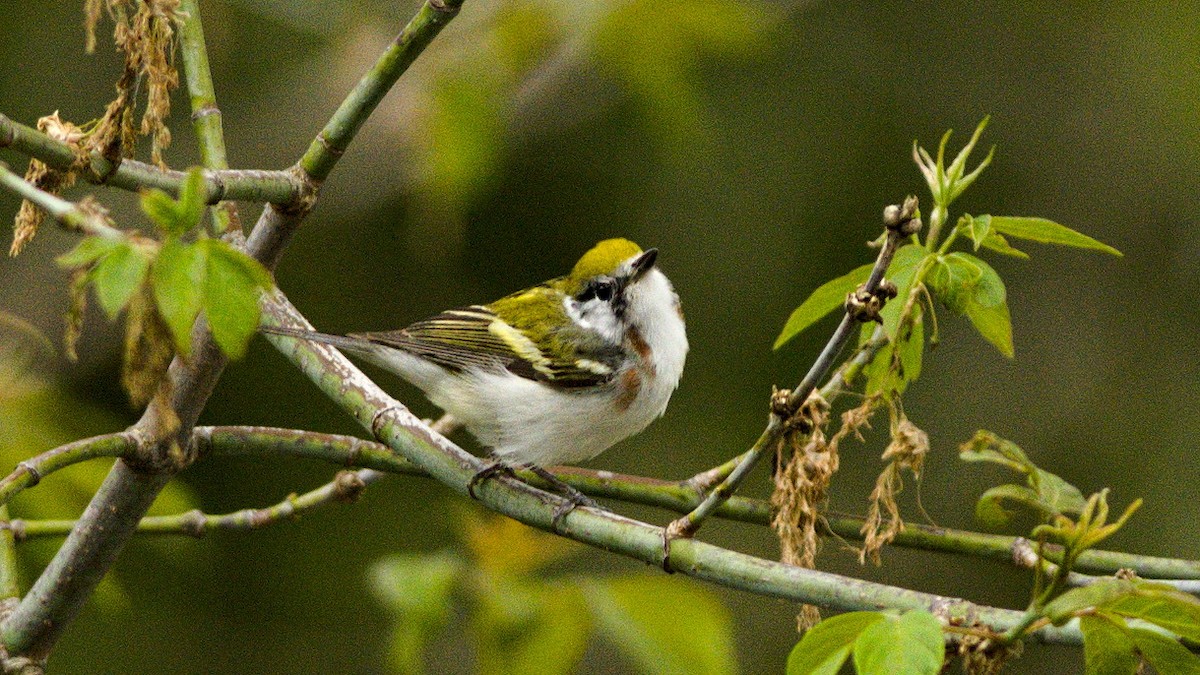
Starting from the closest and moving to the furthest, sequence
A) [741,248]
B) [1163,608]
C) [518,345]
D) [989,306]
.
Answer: [1163,608], [989,306], [518,345], [741,248]

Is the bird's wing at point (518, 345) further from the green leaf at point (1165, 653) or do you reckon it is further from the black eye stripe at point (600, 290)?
the green leaf at point (1165, 653)

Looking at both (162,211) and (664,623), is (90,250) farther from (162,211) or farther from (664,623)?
(664,623)

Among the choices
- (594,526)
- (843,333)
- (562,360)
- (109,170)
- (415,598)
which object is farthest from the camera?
(562,360)

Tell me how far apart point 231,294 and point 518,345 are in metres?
2.77

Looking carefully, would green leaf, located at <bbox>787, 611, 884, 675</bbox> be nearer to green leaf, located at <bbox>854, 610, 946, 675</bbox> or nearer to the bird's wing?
green leaf, located at <bbox>854, 610, 946, 675</bbox>

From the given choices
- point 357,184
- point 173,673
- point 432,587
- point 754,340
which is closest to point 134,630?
point 173,673

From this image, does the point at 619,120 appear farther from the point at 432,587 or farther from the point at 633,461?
the point at 432,587

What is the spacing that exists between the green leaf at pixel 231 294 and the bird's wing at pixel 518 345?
2.45 metres

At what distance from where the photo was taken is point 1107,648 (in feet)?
5.51

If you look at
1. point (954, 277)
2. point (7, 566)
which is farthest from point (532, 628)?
point (954, 277)

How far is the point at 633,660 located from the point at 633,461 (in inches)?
158

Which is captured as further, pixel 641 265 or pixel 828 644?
pixel 641 265

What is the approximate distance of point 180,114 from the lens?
7137mm

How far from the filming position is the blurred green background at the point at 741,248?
6.21 meters
